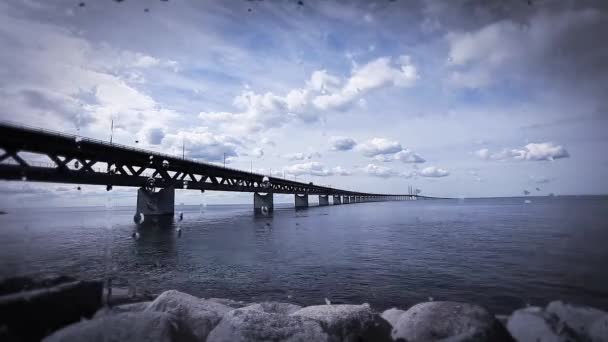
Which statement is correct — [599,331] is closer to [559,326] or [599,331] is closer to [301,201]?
[559,326]

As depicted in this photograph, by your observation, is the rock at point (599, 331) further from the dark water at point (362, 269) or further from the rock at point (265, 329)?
the rock at point (265, 329)

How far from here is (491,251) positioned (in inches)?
891

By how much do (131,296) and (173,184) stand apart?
55064mm

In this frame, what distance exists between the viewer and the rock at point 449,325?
5545 millimetres

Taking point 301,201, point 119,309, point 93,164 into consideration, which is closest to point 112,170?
point 93,164

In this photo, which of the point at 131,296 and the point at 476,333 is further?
the point at 131,296

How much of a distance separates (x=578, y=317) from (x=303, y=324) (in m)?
6.94

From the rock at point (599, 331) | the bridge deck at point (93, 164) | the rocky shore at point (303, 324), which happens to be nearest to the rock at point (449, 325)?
the rocky shore at point (303, 324)

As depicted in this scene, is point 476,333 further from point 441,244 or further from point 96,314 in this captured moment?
point 441,244

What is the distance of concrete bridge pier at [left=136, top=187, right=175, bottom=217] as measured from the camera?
201ft

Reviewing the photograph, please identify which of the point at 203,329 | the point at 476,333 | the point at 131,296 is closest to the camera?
the point at 476,333

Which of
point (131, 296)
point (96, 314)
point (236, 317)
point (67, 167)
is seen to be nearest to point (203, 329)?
point (236, 317)

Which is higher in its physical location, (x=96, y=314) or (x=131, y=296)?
(x=96, y=314)

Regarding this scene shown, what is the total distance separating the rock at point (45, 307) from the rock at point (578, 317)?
12256 mm
